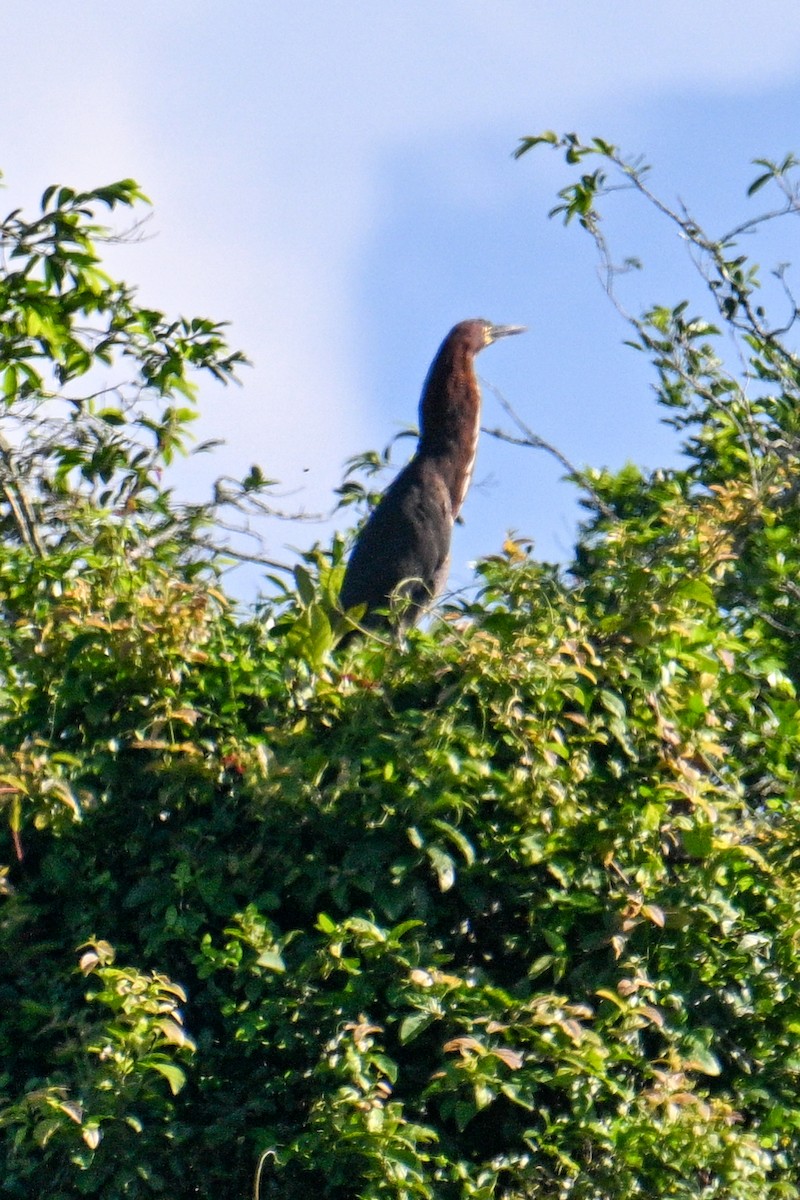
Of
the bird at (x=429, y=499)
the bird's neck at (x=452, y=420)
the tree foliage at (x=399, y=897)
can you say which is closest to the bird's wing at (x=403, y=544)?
the bird at (x=429, y=499)

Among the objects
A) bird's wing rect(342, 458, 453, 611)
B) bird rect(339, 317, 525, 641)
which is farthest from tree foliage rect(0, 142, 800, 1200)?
bird's wing rect(342, 458, 453, 611)

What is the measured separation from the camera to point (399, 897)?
3018 millimetres

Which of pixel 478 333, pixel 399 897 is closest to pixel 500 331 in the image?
pixel 478 333

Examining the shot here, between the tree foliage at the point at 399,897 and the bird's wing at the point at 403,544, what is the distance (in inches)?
117

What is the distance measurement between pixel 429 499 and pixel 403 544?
355 millimetres

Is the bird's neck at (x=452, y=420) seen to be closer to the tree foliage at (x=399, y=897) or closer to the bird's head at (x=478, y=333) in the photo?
the bird's head at (x=478, y=333)

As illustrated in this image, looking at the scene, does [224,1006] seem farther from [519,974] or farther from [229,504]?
[229,504]

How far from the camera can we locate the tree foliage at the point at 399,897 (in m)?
2.86

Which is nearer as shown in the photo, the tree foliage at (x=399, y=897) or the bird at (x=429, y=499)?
the tree foliage at (x=399, y=897)

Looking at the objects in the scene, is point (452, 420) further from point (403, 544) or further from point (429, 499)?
point (403, 544)

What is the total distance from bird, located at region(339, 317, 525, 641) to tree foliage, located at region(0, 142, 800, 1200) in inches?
96.4

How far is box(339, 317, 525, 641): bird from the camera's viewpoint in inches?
256

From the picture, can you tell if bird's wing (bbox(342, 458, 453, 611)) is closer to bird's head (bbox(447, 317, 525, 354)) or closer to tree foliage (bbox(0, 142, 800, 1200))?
bird's head (bbox(447, 317, 525, 354))

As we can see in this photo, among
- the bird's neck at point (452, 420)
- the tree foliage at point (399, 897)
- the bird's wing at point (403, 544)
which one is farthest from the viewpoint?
the bird's neck at point (452, 420)
